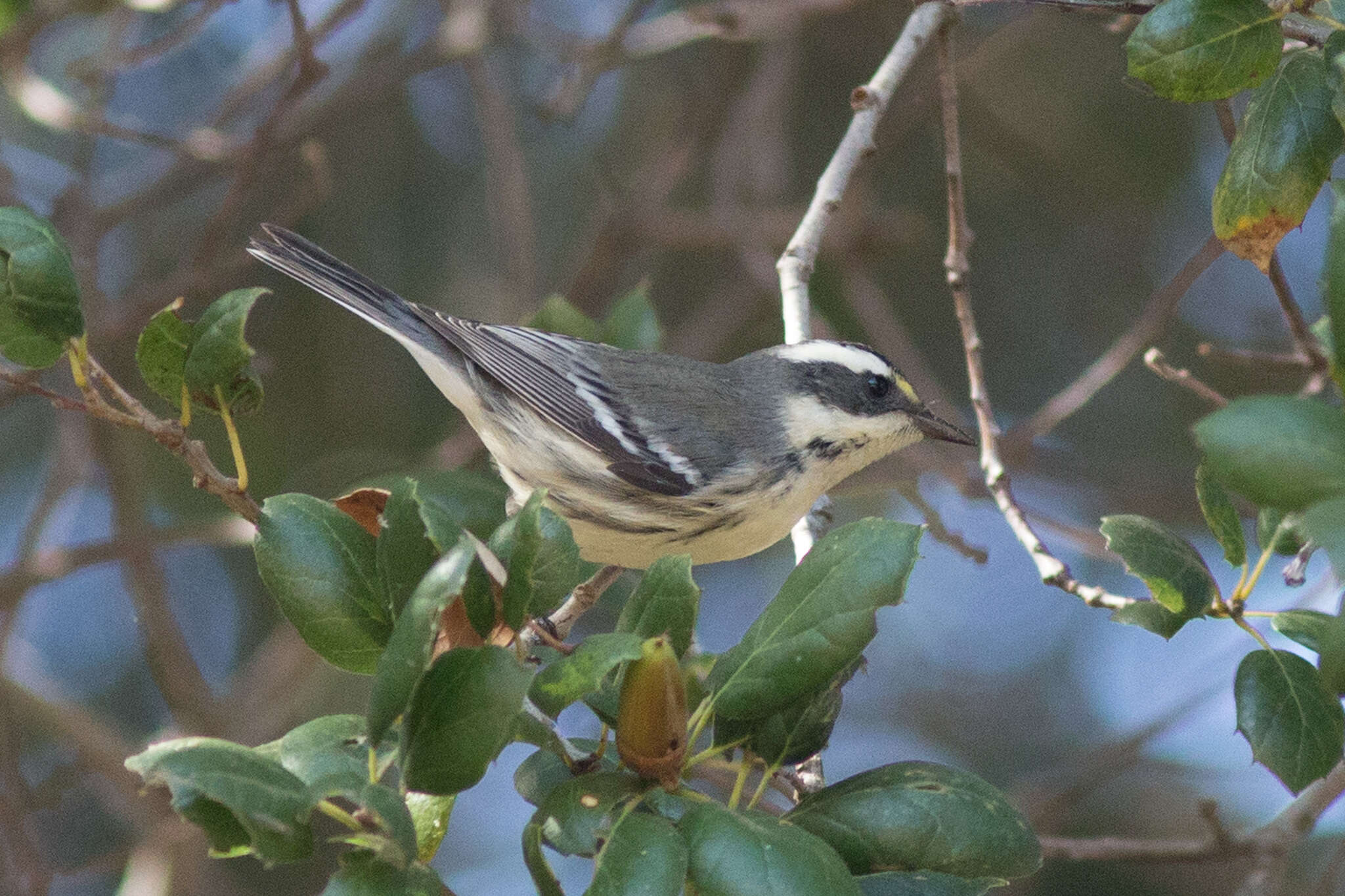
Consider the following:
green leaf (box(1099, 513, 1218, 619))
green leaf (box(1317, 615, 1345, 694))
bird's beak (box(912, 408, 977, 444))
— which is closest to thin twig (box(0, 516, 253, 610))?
bird's beak (box(912, 408, 977, 444))

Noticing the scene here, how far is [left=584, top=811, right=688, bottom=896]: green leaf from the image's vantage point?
4.63ft

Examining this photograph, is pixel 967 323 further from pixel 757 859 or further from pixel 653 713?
pixel 757 859

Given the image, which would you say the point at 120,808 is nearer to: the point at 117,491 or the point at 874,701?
the point at 117,491

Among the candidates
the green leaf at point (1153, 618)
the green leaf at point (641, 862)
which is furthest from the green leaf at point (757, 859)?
the green leaf at point (1153, 618)

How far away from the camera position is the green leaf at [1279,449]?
1.33 metres

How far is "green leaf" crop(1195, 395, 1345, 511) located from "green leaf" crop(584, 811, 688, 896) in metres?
0.76

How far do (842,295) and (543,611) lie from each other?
394cm

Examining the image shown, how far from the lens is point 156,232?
589 cm

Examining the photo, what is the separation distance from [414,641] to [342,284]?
216 cm

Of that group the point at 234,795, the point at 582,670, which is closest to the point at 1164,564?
the point at 582,670

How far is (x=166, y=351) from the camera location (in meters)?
1.82

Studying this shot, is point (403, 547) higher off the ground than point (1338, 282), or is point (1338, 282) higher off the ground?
point (1338, 282)

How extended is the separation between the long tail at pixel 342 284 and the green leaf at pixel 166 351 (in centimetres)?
139

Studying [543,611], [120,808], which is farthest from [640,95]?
[543,611]
